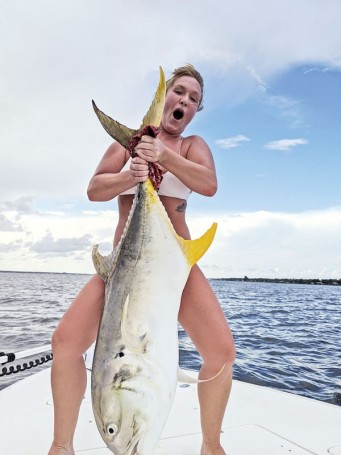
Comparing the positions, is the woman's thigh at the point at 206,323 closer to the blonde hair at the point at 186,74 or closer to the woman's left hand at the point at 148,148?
the woman's left hand at the point at 148,148

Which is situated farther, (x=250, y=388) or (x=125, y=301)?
(x=250, y=388)

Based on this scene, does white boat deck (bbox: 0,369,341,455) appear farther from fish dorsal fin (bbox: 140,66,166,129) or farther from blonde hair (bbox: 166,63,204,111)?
blonde hair (bbox: 166,63,204,111)

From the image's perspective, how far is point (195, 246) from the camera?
2.24m

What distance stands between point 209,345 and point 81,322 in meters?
0.66

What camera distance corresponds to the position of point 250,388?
4473mm

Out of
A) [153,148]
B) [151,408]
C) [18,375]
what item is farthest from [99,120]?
[18,375]

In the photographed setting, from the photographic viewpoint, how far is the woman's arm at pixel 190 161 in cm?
217

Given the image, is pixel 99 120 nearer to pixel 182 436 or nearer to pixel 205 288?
pixel 205 288

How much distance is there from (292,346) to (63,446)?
10313mm

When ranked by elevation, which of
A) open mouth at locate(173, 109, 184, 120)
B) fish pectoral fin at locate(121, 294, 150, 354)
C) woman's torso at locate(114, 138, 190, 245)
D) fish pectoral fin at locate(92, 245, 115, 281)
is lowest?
fish pectoral fin at locate(121, 294, 150, 354)

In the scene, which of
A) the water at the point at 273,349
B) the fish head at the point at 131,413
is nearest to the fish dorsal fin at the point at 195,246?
the fish head at the point at 131,413

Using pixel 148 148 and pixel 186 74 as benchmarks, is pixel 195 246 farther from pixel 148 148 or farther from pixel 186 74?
pixel 186 74

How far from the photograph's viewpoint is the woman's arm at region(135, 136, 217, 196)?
2166mm

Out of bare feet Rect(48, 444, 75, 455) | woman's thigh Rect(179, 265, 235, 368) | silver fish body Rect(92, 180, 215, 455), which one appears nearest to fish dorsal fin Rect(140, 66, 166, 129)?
silver fish body Rect(92, 180, 215, 455)
